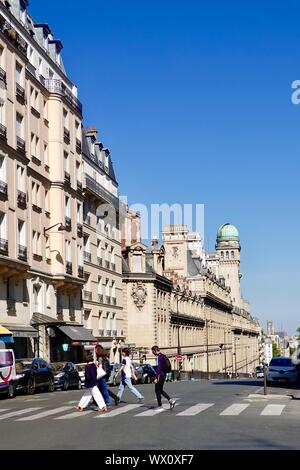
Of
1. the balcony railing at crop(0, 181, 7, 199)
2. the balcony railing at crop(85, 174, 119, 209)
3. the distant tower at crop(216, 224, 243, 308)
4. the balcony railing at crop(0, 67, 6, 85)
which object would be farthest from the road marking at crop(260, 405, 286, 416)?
the distant tower at crop(216, 224, 243, 308)

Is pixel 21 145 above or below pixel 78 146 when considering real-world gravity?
below

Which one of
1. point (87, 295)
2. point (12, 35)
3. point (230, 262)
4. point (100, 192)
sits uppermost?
point (12, 35)

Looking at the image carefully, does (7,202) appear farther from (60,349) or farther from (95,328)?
(95,328)

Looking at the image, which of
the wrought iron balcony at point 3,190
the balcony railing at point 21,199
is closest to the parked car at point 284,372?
the balcony railing at point 21,199

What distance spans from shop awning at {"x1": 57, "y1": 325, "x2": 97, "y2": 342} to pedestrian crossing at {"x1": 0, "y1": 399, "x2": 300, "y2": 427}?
24.9m

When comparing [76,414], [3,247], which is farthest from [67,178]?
[76,414]

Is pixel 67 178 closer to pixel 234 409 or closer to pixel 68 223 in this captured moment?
pixel 68 223

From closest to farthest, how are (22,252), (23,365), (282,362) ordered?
1. (23,365)
2. (282,362)
3. (22,252)

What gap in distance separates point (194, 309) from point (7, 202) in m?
67.2

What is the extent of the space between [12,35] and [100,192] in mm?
23359

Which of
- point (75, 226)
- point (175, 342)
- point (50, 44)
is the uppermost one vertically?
point (50, 44)

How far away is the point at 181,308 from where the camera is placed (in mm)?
96875
